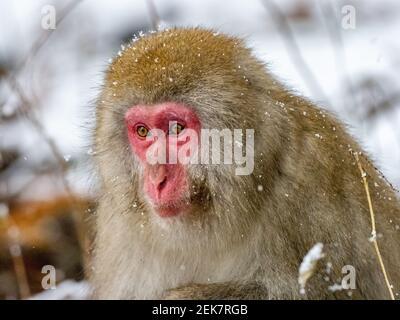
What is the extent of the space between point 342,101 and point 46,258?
2662 mm

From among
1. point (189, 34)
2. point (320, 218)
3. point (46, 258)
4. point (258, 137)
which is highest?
point (189, 34)

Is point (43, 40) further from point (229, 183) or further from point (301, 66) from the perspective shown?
point (229, 183)

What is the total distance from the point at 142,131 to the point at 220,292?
0.87 m

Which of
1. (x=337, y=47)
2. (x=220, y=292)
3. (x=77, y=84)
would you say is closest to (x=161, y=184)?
(x=220, y=292)

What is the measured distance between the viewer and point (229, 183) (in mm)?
4641

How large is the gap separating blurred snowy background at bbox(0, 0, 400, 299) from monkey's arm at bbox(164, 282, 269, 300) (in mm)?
1460

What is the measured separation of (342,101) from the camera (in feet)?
25.8

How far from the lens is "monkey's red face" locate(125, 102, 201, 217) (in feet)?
14.9

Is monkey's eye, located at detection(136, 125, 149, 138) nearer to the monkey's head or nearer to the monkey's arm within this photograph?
the monkey's head

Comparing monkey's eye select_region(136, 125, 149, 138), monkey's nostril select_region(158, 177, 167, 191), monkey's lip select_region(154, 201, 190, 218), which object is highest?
monkey's eye select_region(136, 125, 149, 138)

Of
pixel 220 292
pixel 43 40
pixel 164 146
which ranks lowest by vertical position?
pixel 220 292

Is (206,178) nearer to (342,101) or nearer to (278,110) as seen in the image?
(278,110)

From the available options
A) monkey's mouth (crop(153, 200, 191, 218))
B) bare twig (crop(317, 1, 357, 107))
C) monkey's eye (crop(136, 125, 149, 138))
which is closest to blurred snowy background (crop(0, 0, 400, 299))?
bare twig (crop(317, 1, 357, 107))
